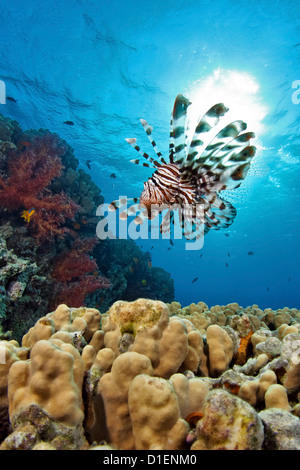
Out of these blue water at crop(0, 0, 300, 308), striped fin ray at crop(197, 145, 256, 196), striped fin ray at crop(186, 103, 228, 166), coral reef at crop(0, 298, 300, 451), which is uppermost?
blue water at crop(0, 0, 300, 308)

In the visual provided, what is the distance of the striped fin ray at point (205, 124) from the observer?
103 inches

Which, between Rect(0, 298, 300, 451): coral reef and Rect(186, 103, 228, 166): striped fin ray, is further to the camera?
Rect(186, 103, 228, 166): striped fin ray

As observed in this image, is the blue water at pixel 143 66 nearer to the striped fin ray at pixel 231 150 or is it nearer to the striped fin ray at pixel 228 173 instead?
the striped fin ray at pixel 228 173

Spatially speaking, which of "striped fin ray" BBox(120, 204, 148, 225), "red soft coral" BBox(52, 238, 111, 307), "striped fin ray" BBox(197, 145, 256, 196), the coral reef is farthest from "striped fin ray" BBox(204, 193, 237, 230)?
"red soft coral" BBox(52, 238, 111, 307)

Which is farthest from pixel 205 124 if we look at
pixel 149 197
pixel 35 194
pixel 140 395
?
pixel 35 194

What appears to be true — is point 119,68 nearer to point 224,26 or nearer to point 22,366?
point 224,26

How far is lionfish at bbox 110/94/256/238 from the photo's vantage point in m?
2.79

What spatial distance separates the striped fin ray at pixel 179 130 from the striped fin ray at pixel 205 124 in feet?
0.41

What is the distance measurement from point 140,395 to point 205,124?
2.58 meters

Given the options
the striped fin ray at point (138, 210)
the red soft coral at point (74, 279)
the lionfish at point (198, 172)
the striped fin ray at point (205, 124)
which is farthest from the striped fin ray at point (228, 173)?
the red soft coral at point (74, 279)

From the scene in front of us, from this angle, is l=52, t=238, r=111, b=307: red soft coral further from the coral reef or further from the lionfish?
the coral reef

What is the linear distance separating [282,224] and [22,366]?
3914 centimetres

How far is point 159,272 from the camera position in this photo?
13117 millimetres

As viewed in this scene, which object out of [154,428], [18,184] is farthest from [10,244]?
[154,428]
